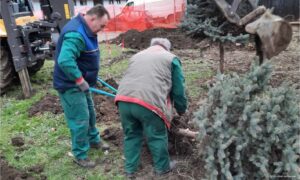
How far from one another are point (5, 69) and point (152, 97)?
16.1ft

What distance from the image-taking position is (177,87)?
4.11 m

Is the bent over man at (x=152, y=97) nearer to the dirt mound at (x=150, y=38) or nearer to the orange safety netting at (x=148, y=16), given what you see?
→ the dirt mound at (x=150, y=38)

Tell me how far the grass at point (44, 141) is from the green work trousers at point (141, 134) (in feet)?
1.13

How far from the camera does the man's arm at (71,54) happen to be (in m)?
4.15

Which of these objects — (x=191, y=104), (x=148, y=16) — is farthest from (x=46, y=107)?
(x=148, y=16)

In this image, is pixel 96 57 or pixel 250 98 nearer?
pixel 250 98

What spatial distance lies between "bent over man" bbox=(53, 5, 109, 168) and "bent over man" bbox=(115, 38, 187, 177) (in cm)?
60

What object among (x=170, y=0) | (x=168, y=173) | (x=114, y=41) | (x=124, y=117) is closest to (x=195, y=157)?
(x=168, y=173)

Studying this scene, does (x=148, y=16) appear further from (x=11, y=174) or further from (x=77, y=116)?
(x=11, y=174)

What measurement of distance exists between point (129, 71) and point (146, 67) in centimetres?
22

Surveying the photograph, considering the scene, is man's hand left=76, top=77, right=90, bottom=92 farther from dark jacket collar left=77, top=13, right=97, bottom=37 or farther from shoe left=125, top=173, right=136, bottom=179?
shoe left=125, top=173, right=136, bottom=179

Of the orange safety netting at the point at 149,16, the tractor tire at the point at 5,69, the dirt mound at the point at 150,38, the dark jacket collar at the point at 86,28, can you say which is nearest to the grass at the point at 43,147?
the tractor tire at the point at 5,69

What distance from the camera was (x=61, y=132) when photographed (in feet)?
18.9

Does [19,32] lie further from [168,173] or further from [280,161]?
[280,161]
